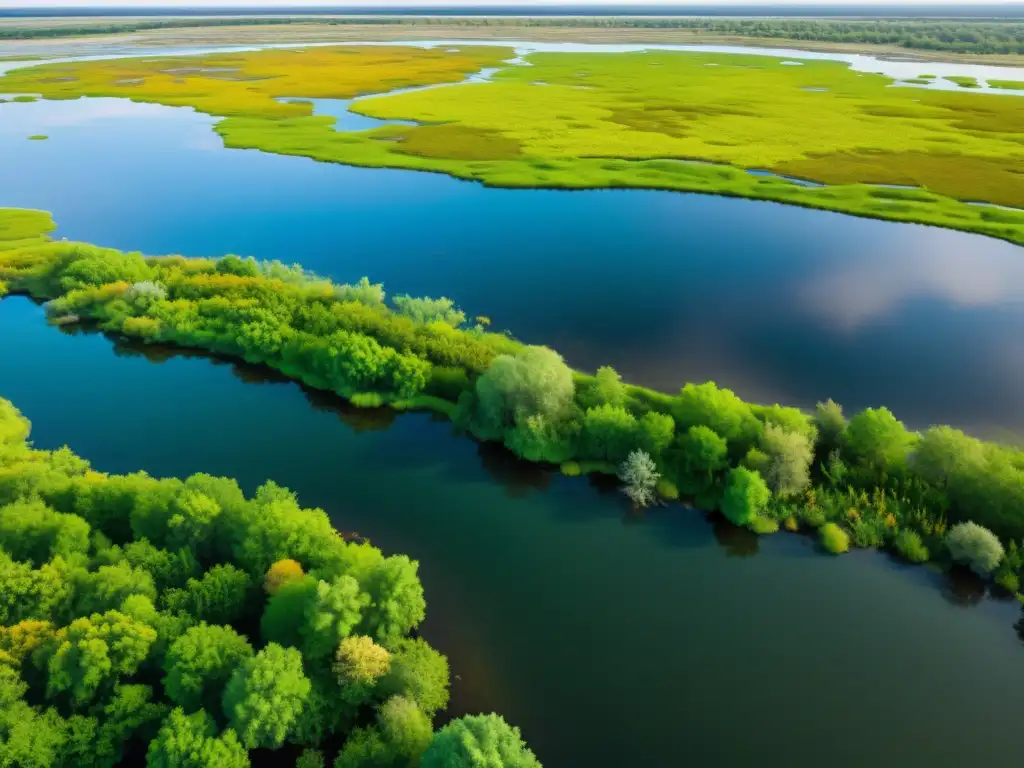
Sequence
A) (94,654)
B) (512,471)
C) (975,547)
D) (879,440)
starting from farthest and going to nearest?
(512,471) < (879,440) < (975,547) < (94,654)

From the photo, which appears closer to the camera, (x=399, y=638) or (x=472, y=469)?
(x=399, y=638)

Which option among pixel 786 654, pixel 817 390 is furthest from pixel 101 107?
pixel 786 654

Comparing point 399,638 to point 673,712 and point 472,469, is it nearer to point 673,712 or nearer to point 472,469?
point 673,712

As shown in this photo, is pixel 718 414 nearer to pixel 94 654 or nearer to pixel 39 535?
pixel 94 654

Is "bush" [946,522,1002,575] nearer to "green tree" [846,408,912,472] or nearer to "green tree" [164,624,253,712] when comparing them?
"green tree" [846,408,912,472]

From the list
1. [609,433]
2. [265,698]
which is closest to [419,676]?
[265,698]

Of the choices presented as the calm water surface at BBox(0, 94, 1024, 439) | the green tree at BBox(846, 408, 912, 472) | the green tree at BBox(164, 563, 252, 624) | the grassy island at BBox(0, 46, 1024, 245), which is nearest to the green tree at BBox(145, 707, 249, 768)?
the green tree at BBox(164, 563, 252, 624)
